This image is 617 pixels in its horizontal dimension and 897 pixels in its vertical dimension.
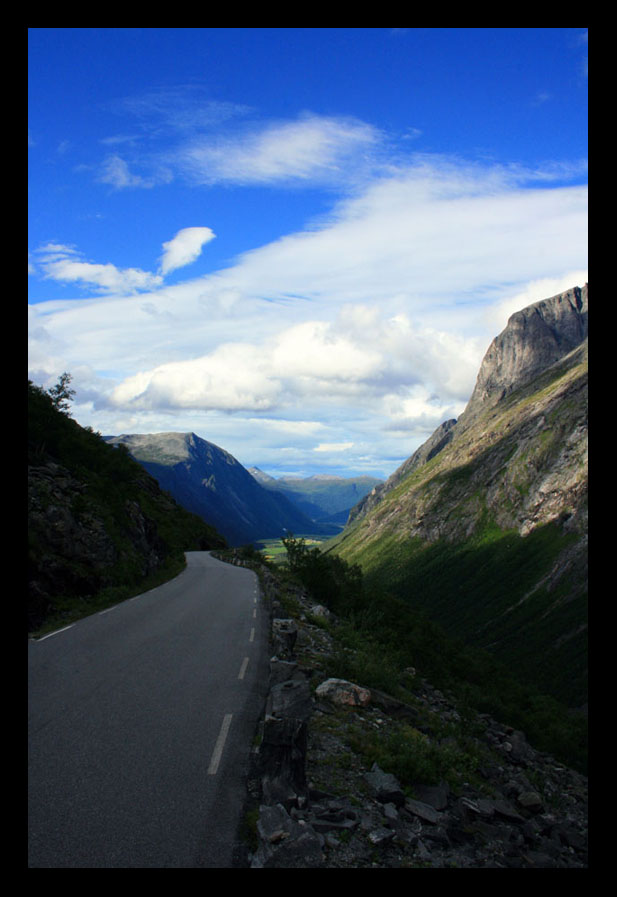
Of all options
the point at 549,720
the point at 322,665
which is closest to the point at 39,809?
the point at 322,665

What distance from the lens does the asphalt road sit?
19.6 ft

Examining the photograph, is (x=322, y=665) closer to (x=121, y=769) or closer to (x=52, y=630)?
(x=121, y=769)

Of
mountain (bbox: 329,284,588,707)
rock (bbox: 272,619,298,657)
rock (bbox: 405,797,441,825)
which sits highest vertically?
rock (bbox: 272,619,298,657)

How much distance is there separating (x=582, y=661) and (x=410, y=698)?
10361 centimetres

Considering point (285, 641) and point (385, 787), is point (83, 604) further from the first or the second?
point (385, 787)

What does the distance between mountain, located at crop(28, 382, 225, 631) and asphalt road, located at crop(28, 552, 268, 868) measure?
468 cm

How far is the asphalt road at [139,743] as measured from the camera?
597cm

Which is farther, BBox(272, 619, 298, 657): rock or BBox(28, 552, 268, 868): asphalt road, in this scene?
BBox(272, 619, 298, 657): rock

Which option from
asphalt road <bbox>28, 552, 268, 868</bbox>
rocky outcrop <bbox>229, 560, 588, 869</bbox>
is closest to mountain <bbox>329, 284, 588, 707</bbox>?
rocky outcrop <bbox>229, 560, 588, 869</bbox>

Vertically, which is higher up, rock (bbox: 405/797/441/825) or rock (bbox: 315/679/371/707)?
rock (bbox: 405/797/441/825)

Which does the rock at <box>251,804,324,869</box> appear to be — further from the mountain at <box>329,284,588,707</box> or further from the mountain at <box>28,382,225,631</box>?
the mountain at <box>329,284,588,707</box>

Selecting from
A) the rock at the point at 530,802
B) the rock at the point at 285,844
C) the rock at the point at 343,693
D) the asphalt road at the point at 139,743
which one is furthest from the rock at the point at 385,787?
the rock at the point at 530,802

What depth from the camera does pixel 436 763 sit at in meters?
9.91

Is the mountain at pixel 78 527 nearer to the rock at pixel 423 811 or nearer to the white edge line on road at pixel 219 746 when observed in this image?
the white edge line on road at pixel 219 746
